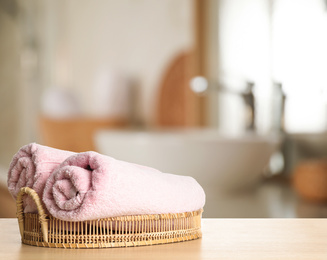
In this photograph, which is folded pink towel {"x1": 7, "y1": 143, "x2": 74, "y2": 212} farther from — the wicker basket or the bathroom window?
the bathroom window

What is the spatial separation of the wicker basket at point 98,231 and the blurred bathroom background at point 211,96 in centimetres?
60

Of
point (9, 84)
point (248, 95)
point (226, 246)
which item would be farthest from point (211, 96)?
point (9, 84)

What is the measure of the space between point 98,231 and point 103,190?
46 mm

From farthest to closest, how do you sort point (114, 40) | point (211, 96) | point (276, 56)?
point (114, 40), point (211, 96), point (276, 56)

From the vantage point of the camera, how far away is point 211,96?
1.73 meters

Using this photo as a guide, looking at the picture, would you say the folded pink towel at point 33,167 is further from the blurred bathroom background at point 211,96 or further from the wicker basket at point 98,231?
the blurred bathroom background at point 211,96

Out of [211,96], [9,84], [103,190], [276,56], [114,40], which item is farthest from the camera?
[9,84]

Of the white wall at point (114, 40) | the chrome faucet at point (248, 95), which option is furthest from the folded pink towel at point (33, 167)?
the white wall at point (114, 40)

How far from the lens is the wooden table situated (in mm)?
449

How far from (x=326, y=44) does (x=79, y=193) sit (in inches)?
41.7

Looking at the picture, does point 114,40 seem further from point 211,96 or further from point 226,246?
point 226,246

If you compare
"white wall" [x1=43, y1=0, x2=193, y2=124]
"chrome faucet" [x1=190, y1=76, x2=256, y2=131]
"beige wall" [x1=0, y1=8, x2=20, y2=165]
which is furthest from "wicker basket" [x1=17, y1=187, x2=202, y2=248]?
"beige wall" [x1=0, y1=8, x2=20, y2=165]

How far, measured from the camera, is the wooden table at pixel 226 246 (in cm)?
45

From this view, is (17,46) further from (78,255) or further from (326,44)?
(78,255)
